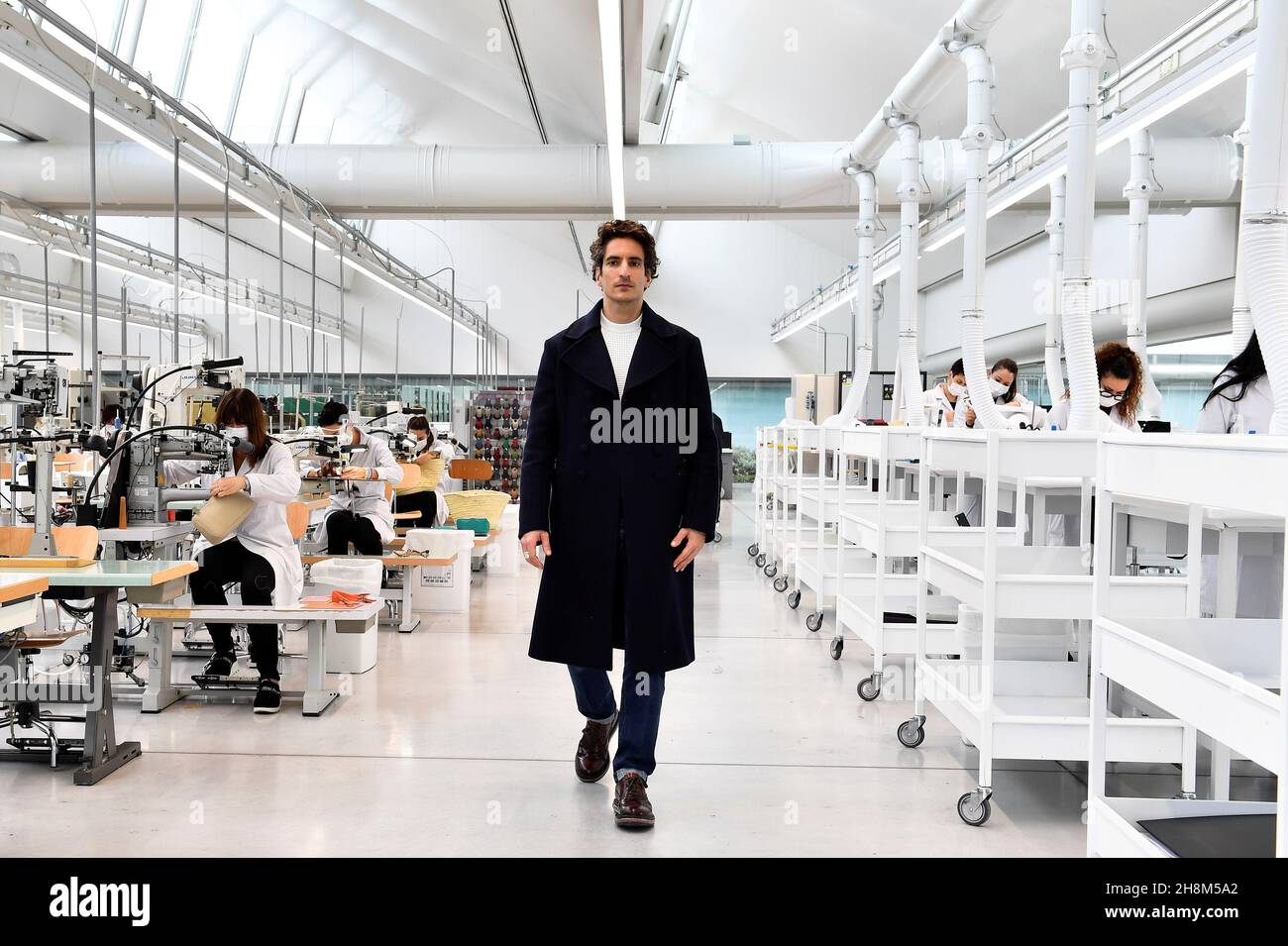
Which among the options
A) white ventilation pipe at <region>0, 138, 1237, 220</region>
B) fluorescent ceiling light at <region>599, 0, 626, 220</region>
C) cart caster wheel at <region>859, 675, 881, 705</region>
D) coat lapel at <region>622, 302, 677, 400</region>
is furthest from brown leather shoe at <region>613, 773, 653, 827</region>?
white ventilation pipe at <region>0, 138, 1237, 220</region>

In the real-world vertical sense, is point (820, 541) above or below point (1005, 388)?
below

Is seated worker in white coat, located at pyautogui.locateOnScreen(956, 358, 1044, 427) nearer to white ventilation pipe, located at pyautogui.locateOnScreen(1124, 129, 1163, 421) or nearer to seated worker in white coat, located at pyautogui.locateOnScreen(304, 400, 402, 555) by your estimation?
white ventilation pipe, located at pyautogui.locateOnScreen(1124, 129, 1163, 421)

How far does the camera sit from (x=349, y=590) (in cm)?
481

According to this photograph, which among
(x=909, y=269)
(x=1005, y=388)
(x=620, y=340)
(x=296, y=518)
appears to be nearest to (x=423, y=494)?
(x=296, y=518)

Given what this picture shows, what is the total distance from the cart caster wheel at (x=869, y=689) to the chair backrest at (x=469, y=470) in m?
4.71

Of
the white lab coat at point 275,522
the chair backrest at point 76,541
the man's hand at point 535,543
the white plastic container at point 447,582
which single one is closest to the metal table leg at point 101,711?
the chair backrest at point 76,541

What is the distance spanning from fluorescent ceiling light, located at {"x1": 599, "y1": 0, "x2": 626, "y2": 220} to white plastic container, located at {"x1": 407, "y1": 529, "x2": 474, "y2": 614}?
7.68ft

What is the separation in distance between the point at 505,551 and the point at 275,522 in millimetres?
3682

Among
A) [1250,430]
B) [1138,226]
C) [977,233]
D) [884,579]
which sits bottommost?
[884,579]

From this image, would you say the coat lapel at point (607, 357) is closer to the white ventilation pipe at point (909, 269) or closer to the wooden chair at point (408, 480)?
the white ventilation pipe at point (909, 269)

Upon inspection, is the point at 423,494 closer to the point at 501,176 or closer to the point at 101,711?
the point at 501,176
